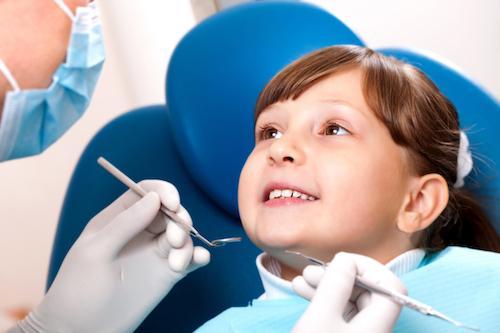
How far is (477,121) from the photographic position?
1484 mm

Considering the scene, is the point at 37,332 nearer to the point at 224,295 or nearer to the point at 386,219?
the point at 224,295

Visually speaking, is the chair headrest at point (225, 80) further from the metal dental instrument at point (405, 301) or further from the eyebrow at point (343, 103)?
the metal dental instrument at point (405, 301)

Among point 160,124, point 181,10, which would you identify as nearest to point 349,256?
point 160,124

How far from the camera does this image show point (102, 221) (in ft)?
4.07

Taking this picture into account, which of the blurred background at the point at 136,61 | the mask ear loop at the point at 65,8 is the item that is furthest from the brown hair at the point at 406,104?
the blurred background at the point at 136,61

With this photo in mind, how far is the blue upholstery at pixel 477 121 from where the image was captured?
1.42 metres

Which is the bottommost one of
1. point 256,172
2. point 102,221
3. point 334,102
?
point 102,221

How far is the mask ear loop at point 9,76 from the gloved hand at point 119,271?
13.7 inches

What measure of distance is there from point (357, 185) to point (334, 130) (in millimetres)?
131

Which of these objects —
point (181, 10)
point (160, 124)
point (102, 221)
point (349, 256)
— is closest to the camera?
point (349, 256)

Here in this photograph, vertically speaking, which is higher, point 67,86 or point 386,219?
point 67,86

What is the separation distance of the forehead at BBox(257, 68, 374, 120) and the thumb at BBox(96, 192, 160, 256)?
28 centimetres

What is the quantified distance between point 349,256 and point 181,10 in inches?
55.8

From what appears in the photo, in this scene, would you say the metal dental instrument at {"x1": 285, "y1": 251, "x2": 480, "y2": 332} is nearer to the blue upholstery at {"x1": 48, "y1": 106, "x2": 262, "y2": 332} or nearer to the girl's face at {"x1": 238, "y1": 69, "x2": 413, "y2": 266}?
the girl's face at {"x1": 238, "y1": 69, "x2": 413, "y2": 266}
